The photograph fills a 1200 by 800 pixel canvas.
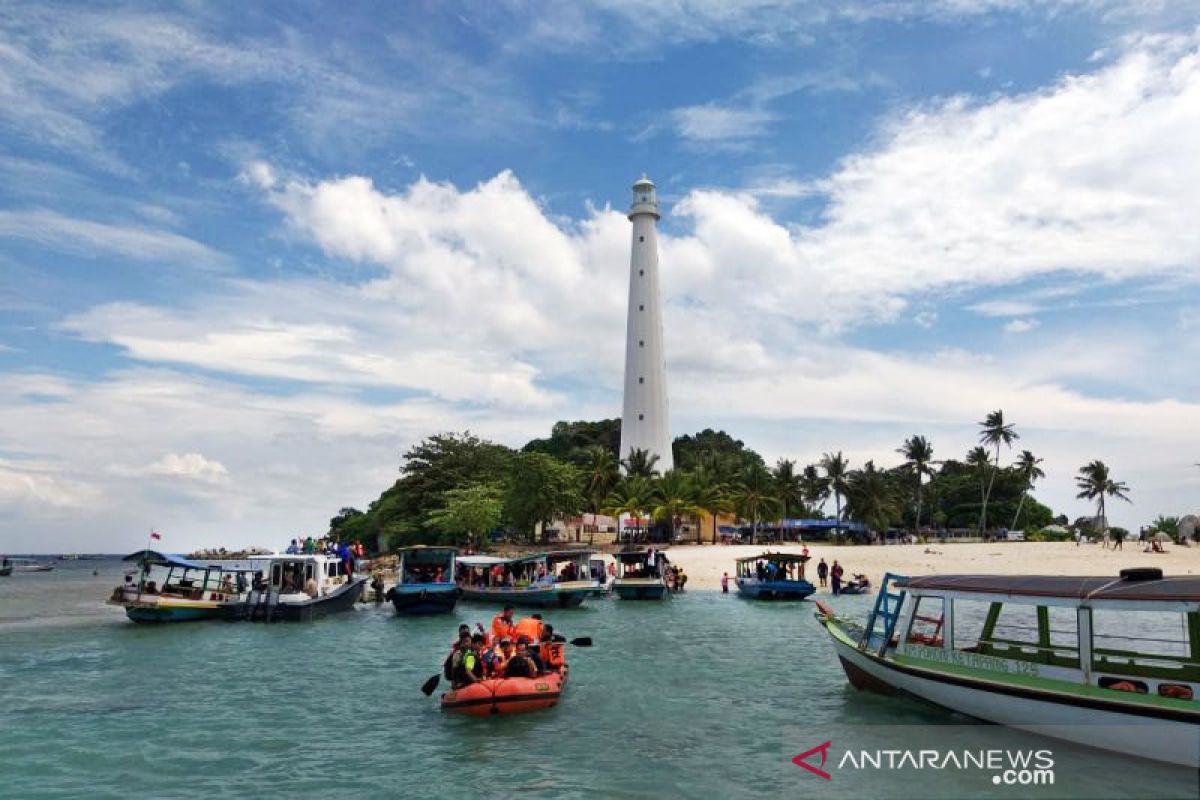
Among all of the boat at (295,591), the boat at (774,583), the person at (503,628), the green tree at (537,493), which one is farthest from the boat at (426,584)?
the green tree at (537,493)

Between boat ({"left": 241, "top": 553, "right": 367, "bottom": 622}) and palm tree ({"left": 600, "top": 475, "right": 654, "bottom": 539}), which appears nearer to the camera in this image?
boat ({"left": 241, "top": 553, "right": 367, "bottom": 622})

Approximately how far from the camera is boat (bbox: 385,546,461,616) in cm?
4069

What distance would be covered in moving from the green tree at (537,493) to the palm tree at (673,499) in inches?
302

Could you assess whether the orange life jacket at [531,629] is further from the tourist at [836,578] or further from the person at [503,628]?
the tourist at [836,578]

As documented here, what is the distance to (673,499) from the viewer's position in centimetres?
7900

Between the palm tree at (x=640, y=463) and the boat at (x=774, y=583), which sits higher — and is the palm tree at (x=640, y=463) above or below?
above

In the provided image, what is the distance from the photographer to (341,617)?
1705 inches

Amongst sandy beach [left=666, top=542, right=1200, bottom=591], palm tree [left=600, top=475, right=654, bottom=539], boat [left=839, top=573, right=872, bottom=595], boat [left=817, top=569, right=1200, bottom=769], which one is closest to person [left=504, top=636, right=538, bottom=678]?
boat [left=817, top=569, right=1200, bottom=769]

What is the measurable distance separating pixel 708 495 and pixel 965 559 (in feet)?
82.3

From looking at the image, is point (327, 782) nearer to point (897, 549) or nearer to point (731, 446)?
point (897, 549)

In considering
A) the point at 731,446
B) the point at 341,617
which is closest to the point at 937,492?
the point at 731,446

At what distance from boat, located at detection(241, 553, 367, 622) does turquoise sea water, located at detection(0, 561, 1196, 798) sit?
267 inches

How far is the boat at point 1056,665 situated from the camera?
45.3ft

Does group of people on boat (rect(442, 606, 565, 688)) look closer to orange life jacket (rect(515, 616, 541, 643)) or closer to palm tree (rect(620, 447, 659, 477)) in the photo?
orange life jacket (rect(515, 616, 541, 643))
